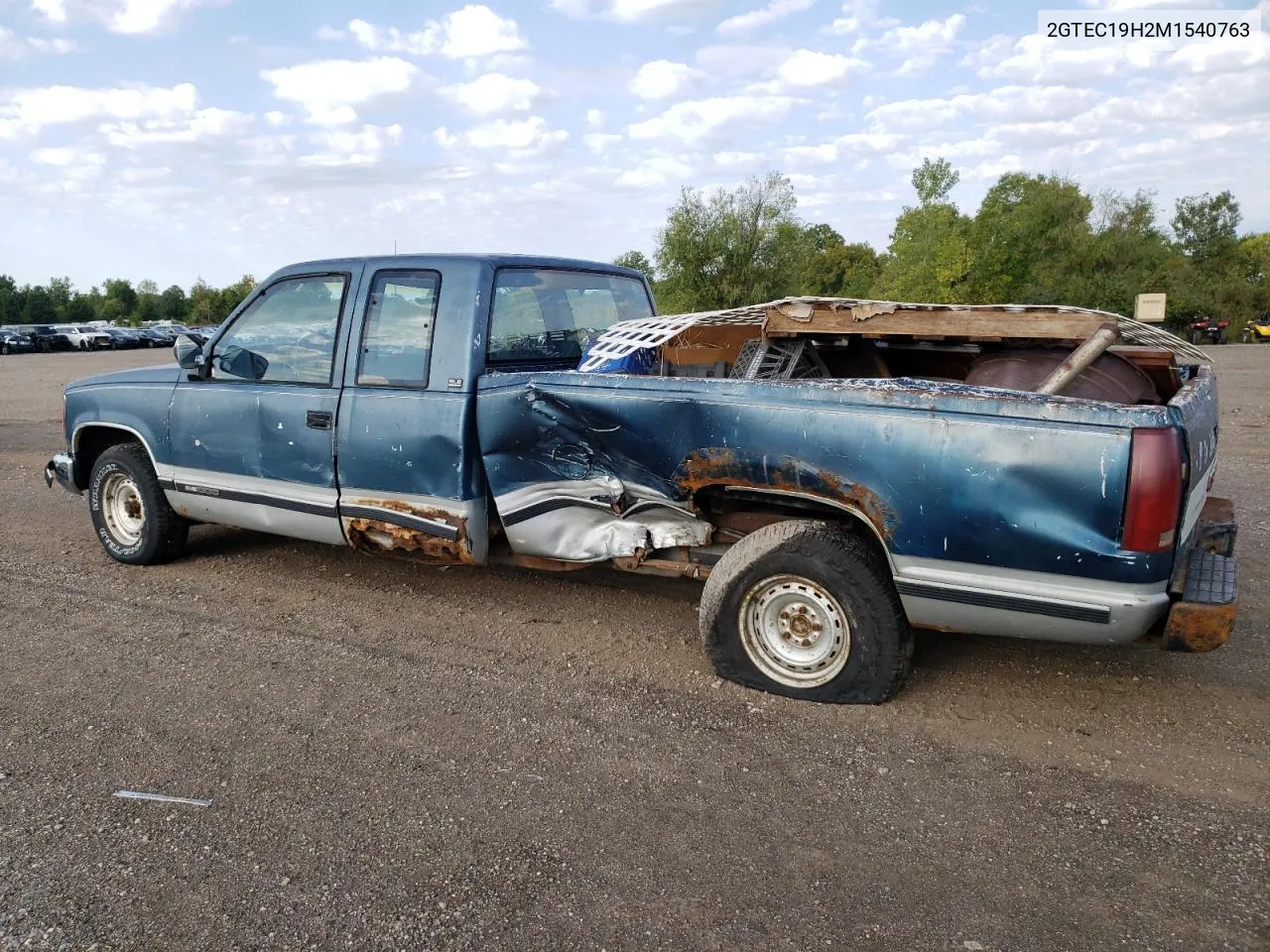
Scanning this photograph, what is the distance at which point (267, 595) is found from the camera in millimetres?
5418

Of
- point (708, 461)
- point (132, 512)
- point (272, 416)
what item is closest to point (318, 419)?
point (272, 416)

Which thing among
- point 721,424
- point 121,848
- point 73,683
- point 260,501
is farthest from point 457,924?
point 260,501

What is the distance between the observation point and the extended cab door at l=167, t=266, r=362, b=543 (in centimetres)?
493

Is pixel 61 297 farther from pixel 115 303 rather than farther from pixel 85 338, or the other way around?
pixel 85 338

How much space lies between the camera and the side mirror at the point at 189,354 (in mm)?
5410

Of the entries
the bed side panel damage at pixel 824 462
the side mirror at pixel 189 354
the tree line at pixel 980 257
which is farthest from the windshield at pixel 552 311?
the tree line at pixel 980 257

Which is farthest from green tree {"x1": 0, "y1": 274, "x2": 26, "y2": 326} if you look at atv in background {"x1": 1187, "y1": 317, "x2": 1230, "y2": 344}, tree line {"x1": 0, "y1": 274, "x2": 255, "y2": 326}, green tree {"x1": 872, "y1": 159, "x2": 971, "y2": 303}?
atv in background {"x1": 1187, "y1": 317, "x2": 1230, "y2": 344}

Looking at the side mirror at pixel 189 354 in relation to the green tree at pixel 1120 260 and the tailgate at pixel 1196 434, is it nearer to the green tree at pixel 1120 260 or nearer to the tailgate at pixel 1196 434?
the tailgate at pixel 1196 434

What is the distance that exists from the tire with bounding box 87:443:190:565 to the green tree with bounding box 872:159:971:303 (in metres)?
46.2

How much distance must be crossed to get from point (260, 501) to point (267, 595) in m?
0.58

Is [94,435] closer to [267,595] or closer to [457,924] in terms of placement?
[267,595]

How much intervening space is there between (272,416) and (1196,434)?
432 centimetres

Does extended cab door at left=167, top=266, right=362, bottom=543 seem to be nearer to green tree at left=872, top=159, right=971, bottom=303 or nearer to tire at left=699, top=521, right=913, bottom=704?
tire at left=699, top=521, right=913, bottom=704

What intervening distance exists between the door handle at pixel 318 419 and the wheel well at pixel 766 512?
6.67 feet
